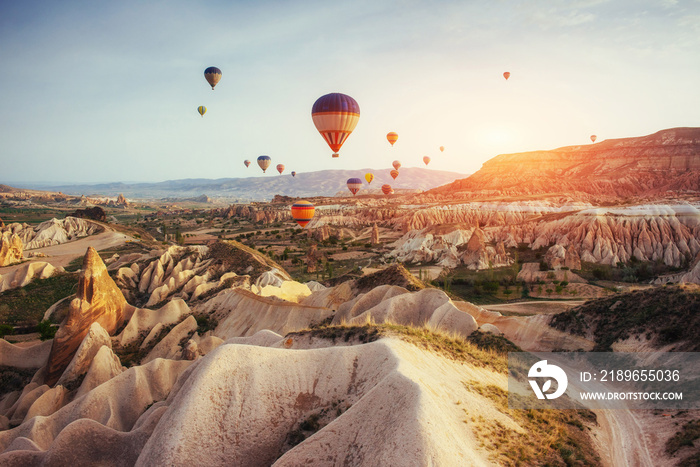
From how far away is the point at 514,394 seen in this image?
1368 cm

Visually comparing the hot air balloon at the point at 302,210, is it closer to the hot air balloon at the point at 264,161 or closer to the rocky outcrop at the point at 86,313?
the rocky outcrop at the point at 86,313

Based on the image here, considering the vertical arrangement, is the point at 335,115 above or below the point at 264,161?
below

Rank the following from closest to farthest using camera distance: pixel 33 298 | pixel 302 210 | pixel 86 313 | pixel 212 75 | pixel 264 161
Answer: pixel 86 313, pixel 33 298, pixel 302 210, pixel 212 75, pixel 264 161

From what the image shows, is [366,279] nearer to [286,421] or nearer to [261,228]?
[286,421]

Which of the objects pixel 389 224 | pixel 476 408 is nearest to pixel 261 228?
pixel 389 224

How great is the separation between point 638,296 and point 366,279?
685 inches

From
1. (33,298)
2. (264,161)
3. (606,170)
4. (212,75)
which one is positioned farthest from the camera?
(606,170)

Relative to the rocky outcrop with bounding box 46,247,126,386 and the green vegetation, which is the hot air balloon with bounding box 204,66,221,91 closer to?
the green vegetation

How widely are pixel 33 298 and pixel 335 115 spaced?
30795 mm

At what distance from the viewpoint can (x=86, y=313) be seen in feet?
73.7

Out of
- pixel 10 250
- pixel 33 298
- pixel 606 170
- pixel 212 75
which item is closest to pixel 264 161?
pixel 212 75

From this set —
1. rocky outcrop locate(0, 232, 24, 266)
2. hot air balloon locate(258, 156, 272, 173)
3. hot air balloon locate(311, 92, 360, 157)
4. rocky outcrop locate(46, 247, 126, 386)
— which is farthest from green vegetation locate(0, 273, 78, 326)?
hot air balloon locate(258, 156, 272, 173)

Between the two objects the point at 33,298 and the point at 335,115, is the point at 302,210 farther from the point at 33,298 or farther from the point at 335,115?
the point at 33,298

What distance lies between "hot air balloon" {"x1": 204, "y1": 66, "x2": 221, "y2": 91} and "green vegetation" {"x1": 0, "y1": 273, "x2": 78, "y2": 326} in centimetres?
3487
